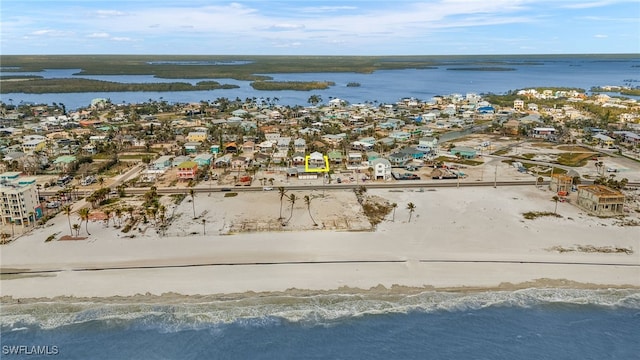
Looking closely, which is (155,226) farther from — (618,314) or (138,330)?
(618,314)

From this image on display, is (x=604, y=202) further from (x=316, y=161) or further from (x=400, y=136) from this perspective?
(x=400, y=136)

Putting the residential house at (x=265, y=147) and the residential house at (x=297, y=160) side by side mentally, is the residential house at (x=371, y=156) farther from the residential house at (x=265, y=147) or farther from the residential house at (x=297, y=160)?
the residential house at (x=265, y=147)

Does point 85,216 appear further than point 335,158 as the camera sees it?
No

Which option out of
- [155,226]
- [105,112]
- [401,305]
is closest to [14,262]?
[155,226]

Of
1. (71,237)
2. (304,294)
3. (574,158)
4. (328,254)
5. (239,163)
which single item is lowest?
(304,294)

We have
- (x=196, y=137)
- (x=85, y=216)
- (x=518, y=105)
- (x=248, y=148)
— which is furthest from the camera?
(x=518, y=105)

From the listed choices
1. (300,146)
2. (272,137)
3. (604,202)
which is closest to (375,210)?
(604,202)
